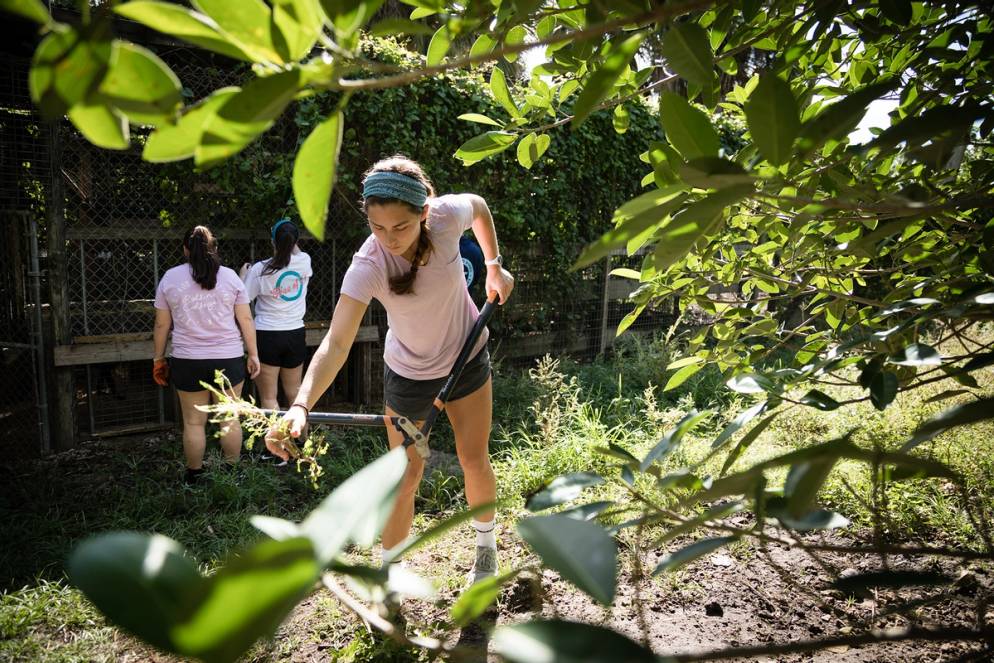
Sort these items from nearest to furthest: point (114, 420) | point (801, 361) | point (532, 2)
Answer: point (532, 2), point (801, 361), point (114, 420)

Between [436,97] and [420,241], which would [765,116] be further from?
[436,97]

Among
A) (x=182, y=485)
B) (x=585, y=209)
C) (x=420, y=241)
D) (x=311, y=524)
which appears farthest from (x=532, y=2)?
(x=585, y=209)

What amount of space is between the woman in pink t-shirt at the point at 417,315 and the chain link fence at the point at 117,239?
2885 mm

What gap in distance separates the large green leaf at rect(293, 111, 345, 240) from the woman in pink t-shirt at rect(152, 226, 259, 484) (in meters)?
4.31

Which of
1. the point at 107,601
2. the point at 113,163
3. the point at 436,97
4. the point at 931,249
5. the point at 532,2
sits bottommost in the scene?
the point at 107,601

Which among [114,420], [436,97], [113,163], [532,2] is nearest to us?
[532,2]

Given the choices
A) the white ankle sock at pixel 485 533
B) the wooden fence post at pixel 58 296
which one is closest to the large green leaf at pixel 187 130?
the white ankle sock at pixel 485 533

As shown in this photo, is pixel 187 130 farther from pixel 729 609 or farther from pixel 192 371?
pixel 192 371

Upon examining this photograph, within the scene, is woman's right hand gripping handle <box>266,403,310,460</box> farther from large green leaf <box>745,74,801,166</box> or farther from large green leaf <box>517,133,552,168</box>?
large green leaf <box>745,74,801,166</box>

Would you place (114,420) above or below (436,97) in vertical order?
below

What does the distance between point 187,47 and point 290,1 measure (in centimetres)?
528

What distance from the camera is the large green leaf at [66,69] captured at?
41 cm

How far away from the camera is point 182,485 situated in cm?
429

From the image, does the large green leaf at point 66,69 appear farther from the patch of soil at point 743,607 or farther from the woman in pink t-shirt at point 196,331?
the woman in pink t-shirt at point 196,331
